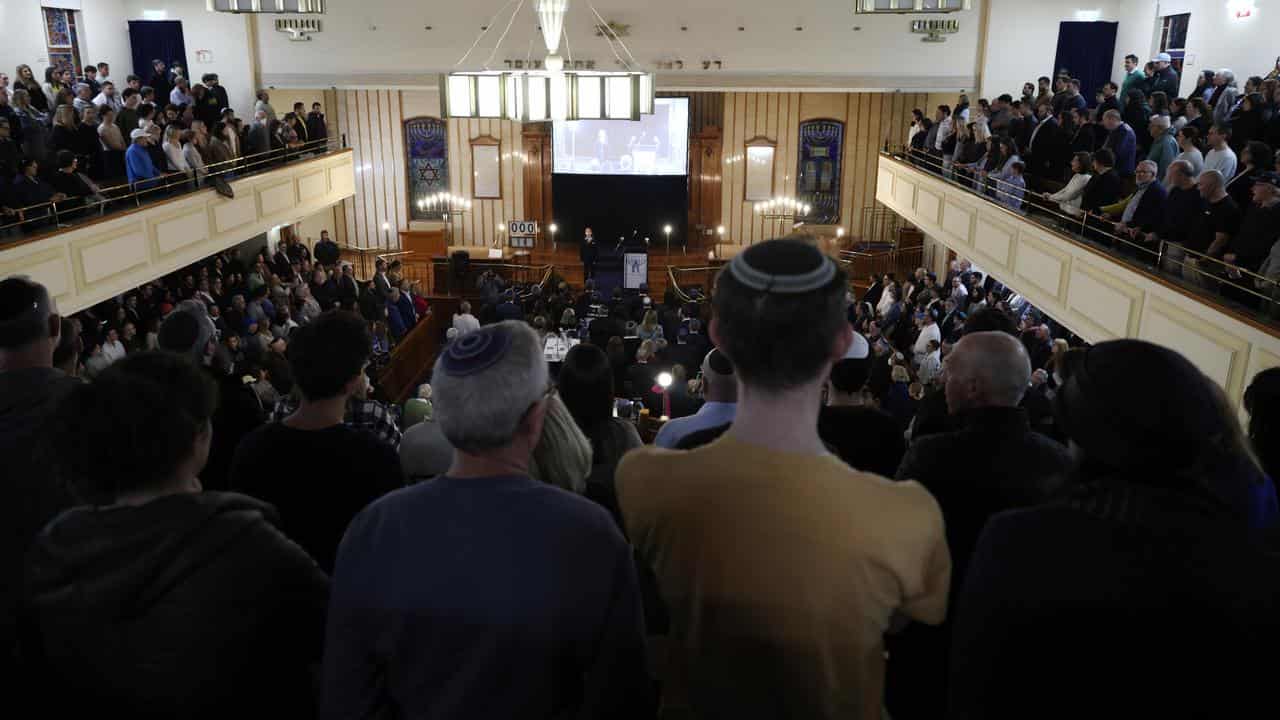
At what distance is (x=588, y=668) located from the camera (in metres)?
1.53

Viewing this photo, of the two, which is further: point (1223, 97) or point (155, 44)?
point (155, 44)

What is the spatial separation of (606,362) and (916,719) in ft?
4.93

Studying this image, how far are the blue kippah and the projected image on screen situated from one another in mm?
18167

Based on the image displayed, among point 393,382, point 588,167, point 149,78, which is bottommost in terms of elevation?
point 393,382

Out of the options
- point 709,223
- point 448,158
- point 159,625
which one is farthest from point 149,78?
point 159,625

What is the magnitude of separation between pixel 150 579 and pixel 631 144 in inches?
730

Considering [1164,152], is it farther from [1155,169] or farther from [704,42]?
[704,42]

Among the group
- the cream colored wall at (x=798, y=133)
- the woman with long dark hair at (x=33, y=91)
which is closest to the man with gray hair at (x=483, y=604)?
the woman with long dark hair at (x=33, y=91)

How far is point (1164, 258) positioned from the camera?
7293 millimetres

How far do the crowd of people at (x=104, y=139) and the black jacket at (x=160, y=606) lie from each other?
7684 mm

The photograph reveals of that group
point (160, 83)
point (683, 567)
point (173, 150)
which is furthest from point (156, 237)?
point (683, 567)

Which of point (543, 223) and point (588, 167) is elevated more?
point (588, 167)

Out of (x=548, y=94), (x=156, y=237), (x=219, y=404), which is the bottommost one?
(x=156, y=237)

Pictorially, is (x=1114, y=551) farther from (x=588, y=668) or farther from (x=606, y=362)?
(x=606, y=362)
